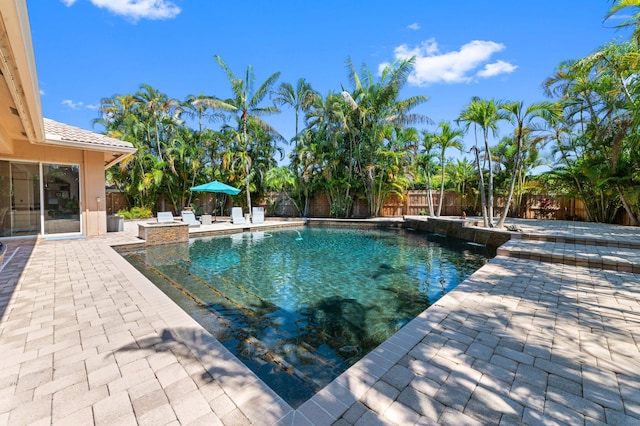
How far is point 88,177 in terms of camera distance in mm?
9648

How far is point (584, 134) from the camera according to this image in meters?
13.5

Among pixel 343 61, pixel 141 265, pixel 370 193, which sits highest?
pixel 343 61

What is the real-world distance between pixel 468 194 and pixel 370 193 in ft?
23.1

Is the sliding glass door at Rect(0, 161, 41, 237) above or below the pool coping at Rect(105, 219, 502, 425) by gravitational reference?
above

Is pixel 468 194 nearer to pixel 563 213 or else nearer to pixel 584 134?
pixel 563 213

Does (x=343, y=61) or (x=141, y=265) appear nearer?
(x=141, y=265)

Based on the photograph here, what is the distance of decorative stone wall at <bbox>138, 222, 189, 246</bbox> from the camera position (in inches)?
367

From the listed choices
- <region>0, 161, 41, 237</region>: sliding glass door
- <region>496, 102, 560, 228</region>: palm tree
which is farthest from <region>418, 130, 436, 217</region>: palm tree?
<region>0, 161, 41, 237</region>: sliding glass door

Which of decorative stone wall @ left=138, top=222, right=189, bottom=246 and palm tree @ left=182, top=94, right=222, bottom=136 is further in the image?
palm tree @ left=182, top=94, right=222, bottom=136

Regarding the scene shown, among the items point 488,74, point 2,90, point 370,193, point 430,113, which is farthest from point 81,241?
point 488,74

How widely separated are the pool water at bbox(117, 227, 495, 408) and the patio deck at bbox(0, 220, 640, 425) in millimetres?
625

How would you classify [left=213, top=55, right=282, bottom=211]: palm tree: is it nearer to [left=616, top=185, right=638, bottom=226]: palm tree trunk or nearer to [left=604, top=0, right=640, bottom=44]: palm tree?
[left=604, top=0, right=640, bottom=44]: palm tree

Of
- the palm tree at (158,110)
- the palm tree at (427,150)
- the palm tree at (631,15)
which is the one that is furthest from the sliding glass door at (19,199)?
the palm tree at (427,150)

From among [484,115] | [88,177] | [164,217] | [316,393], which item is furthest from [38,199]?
[484,115]
